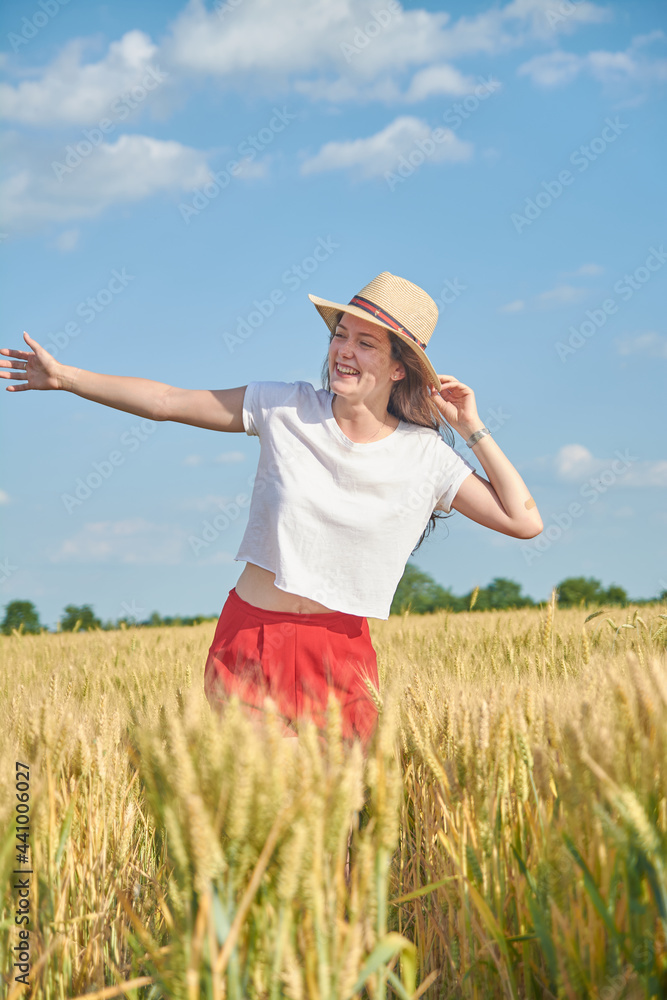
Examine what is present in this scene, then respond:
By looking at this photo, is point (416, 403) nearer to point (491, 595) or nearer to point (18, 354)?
point (18, 354)

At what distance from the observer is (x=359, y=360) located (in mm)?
2764

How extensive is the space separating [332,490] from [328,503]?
59 millimetres

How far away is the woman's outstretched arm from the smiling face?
0.42 metres

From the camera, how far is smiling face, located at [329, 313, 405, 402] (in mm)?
2736

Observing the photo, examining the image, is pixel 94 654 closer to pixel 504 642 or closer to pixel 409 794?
pixel 504 642

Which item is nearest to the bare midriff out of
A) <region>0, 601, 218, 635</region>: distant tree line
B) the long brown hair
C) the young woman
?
the young woman

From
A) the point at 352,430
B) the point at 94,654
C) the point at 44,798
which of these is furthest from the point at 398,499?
the point at 94,654

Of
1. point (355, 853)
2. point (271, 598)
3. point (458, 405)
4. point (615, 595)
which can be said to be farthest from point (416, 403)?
point (615, 595)

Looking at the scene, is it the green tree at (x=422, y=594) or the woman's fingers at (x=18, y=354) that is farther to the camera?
the green tree at (x=422, y=594)

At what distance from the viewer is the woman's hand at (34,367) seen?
2707mm

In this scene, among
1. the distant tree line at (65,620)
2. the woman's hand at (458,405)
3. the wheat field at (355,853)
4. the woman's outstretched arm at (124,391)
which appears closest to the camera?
the wheat field at (355,853)

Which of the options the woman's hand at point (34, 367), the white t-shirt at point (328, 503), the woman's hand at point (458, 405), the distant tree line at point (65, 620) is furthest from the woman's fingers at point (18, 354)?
the distant tree line at point (65, 620)

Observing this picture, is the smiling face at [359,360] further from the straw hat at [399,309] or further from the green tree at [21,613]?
the green tree at [21,613]

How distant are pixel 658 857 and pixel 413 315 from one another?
2.17m
